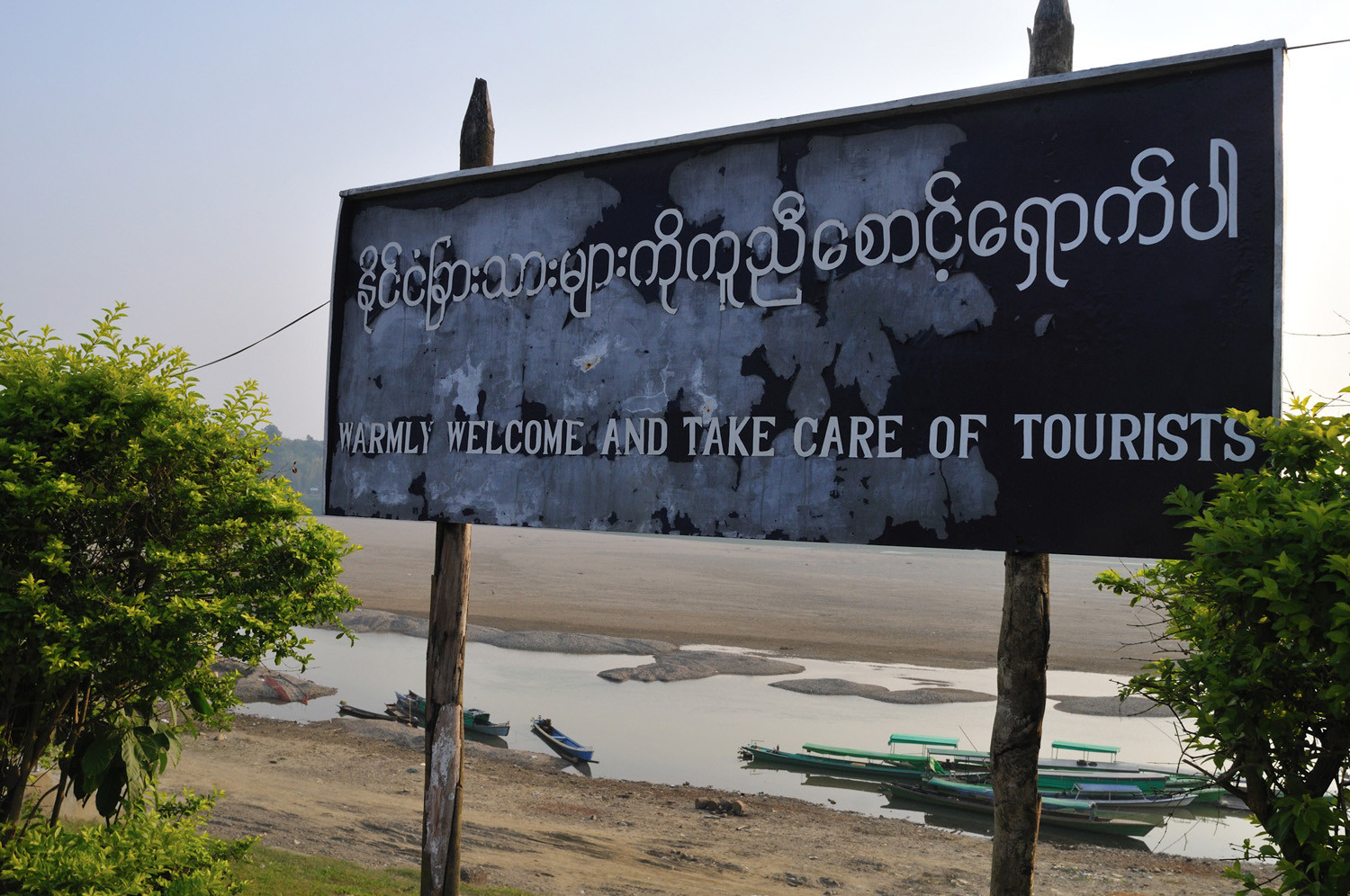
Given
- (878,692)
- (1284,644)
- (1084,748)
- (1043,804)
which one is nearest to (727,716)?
(878,692)

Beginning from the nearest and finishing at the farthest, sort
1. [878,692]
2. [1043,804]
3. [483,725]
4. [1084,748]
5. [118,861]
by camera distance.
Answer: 1. [118,861]
2. [1043,804]
3. [1084,748]
4. [483,725]
5. [878,692]

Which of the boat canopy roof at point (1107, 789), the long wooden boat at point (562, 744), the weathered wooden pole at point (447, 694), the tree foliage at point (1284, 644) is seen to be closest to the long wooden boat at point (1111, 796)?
the boat canopy roof at point (1107, 789)

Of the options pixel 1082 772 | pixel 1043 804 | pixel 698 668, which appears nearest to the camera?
pixel 1043 804

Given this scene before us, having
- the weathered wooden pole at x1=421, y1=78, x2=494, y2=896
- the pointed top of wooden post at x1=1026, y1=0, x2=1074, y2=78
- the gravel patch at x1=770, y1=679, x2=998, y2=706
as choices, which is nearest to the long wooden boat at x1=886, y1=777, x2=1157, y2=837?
the gravel patch at x1=770, y1=679, x2=998, y2=706

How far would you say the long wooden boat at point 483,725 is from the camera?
18688mm

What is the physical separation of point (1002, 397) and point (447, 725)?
4.46 meters

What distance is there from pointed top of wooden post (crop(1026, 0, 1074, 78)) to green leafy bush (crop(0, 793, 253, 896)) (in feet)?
21.8

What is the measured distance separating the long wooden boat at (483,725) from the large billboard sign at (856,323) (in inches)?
527

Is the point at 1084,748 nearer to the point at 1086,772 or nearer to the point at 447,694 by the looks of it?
the point at 1086,772

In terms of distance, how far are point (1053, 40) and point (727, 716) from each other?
17.7 meters

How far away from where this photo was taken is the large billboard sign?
3797mm

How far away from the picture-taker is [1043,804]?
50.5ft

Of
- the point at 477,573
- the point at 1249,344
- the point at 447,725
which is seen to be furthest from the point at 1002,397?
the point at 477,573

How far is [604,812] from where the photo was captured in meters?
14.4
